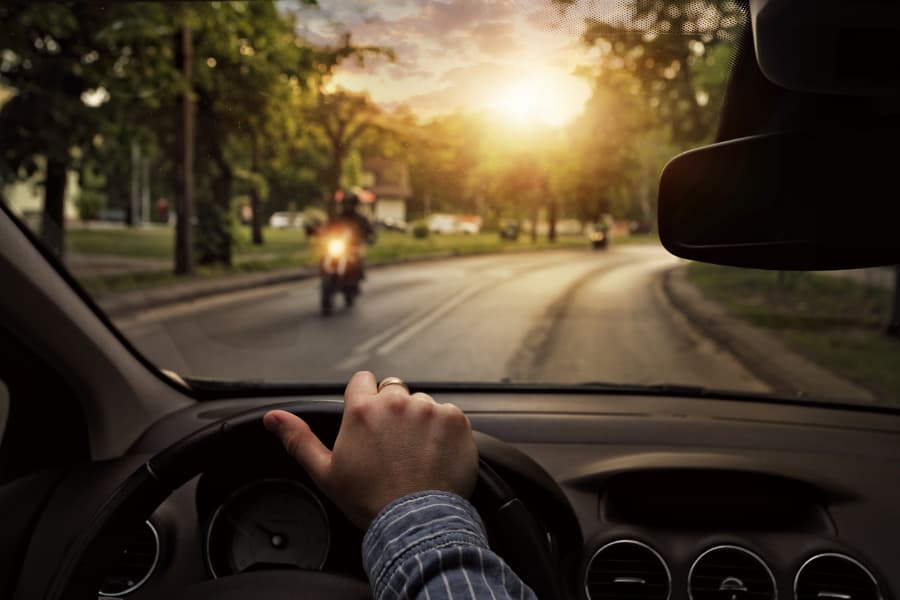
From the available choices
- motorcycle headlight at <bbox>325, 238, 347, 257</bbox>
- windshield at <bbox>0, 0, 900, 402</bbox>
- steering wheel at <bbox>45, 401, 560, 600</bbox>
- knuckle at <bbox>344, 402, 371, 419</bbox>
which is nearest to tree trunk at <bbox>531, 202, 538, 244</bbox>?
windshield at <bbox>0, 0, 900, 402</bbox>

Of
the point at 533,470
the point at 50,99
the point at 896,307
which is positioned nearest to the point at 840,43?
the point at 533,470

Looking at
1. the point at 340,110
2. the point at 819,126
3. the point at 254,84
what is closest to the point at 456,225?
the point at 340,110

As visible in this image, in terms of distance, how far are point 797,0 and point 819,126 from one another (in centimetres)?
19

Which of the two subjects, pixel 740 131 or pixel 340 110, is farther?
pixel 340 110

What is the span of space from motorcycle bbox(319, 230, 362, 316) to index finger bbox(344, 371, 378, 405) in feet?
34.0

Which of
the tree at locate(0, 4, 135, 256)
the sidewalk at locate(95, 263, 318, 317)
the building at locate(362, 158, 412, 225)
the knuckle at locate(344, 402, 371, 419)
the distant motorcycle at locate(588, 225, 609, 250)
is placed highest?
the tree at locate(0, 4, 135, 256)

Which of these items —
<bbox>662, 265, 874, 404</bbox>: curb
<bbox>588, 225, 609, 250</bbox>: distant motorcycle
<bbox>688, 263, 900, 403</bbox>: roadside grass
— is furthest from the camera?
<bbox>662, 265, 874, 404</bbox>: curb

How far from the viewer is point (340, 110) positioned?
10.6 ft

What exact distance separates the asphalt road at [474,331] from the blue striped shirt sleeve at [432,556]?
366cm

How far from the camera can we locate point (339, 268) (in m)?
12.0

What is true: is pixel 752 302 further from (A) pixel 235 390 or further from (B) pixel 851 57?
(B) pixel 851 57

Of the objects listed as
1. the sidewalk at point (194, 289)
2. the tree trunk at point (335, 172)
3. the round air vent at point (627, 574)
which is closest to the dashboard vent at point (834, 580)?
the round air vent at point (627, 574)

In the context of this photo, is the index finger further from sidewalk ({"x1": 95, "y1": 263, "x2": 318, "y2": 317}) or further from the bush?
sidewalk ({"x1": 95, "y1": 263, "x2": 318, "y2": 317})

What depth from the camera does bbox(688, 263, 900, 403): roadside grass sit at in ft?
19.6
